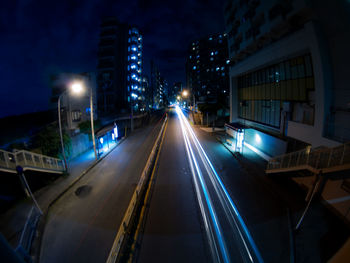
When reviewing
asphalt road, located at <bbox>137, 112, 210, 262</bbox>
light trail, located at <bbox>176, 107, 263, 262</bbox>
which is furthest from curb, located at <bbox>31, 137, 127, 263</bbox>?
light trail, located at <bbox>176, 107, 263, 262</bbox>

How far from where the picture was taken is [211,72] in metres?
84.3

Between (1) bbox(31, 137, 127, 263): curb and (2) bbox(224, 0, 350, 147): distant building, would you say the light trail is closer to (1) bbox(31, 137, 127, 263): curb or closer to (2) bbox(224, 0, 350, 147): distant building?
(2) bbox(224, 0, 350, 147): distant building

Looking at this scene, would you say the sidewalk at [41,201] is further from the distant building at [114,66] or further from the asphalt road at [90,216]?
the distant building at [114,66]

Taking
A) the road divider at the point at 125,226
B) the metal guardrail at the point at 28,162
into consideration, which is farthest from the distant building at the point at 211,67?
the road divider at the point at 125,226

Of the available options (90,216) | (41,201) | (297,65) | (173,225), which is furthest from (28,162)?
(297,65)

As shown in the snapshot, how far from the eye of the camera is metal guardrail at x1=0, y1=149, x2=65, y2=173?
9633 mm

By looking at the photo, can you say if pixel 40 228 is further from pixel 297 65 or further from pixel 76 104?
pixel 297 65

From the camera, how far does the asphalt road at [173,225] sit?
21.1 ft

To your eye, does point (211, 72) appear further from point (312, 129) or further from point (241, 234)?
point (241, 234)

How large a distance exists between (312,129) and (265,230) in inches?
326

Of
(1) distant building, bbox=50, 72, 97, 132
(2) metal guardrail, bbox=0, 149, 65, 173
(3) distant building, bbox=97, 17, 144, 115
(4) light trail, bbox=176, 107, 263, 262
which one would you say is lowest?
(4) light trail, bbox=176, 107, 263, 262

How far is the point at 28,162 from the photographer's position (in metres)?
10.8

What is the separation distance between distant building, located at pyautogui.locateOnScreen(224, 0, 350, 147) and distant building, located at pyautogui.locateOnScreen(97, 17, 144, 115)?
36128mm

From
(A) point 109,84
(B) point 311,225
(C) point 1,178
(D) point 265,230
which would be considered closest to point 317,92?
(B) point 311,225
